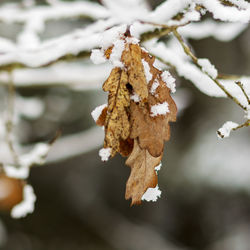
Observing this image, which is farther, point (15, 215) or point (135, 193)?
point (15, 215)

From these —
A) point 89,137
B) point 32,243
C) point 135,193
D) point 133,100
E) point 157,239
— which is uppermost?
point 133,100

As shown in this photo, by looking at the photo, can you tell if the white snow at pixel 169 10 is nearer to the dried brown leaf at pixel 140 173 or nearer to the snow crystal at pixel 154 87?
the snow crystal at pixel 154 87

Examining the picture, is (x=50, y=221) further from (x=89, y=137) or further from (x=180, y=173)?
(x=89, y=137)

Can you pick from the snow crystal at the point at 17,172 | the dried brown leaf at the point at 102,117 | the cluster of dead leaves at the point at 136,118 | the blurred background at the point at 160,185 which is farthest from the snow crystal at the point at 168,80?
→ the blurred background at the point at 160,185

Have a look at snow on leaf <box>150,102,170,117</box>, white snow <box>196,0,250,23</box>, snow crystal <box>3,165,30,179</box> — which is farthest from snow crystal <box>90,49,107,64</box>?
snow crystal <box>3,165,30,179</box>

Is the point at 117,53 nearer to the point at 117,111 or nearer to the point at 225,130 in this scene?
the point at 117,111

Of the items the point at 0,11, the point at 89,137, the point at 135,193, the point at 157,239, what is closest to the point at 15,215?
the point at 135,193
